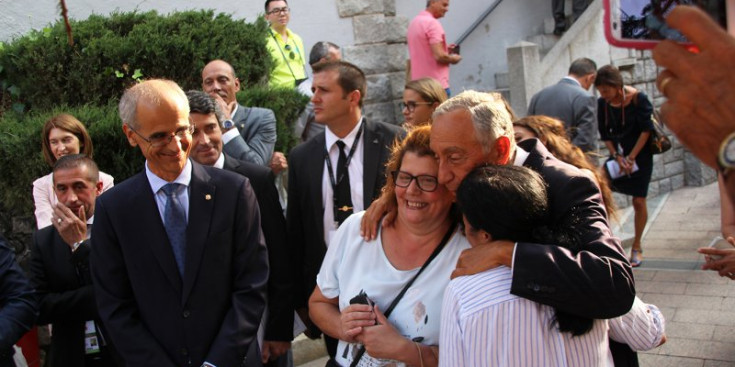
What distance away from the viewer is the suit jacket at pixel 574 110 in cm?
728

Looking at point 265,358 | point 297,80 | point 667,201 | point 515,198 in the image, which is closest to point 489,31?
point 667,201

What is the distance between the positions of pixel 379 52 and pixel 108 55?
381 cm

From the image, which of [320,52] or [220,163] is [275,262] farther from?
[320,52]

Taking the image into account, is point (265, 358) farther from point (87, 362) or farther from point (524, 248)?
point (524, 248)

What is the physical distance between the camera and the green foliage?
6.16 metres

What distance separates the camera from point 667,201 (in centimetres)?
1024

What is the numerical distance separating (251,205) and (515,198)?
1.40m

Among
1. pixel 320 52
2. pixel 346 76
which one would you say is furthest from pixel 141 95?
pixel 320 52

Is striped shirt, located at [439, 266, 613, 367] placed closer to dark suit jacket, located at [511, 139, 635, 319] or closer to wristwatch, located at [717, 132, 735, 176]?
dark suit jacket, located at [511, 139, 635, 319]

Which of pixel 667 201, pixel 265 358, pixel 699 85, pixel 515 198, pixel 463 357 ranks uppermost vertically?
pixel 699 85

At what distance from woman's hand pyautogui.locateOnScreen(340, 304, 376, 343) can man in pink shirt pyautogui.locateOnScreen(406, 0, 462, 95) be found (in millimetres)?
6086

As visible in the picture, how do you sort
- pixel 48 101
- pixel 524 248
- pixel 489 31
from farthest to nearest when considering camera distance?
1. pixel 489 31
2. pixel 48 101
3. pixel 524 248

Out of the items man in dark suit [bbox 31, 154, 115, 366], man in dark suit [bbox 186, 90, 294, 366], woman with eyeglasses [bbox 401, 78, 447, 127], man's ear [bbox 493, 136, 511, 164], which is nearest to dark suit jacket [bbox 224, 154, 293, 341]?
man in dark suit [bbox 186, 90, 294, 366]

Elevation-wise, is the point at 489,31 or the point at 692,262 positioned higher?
the point at 489,31
